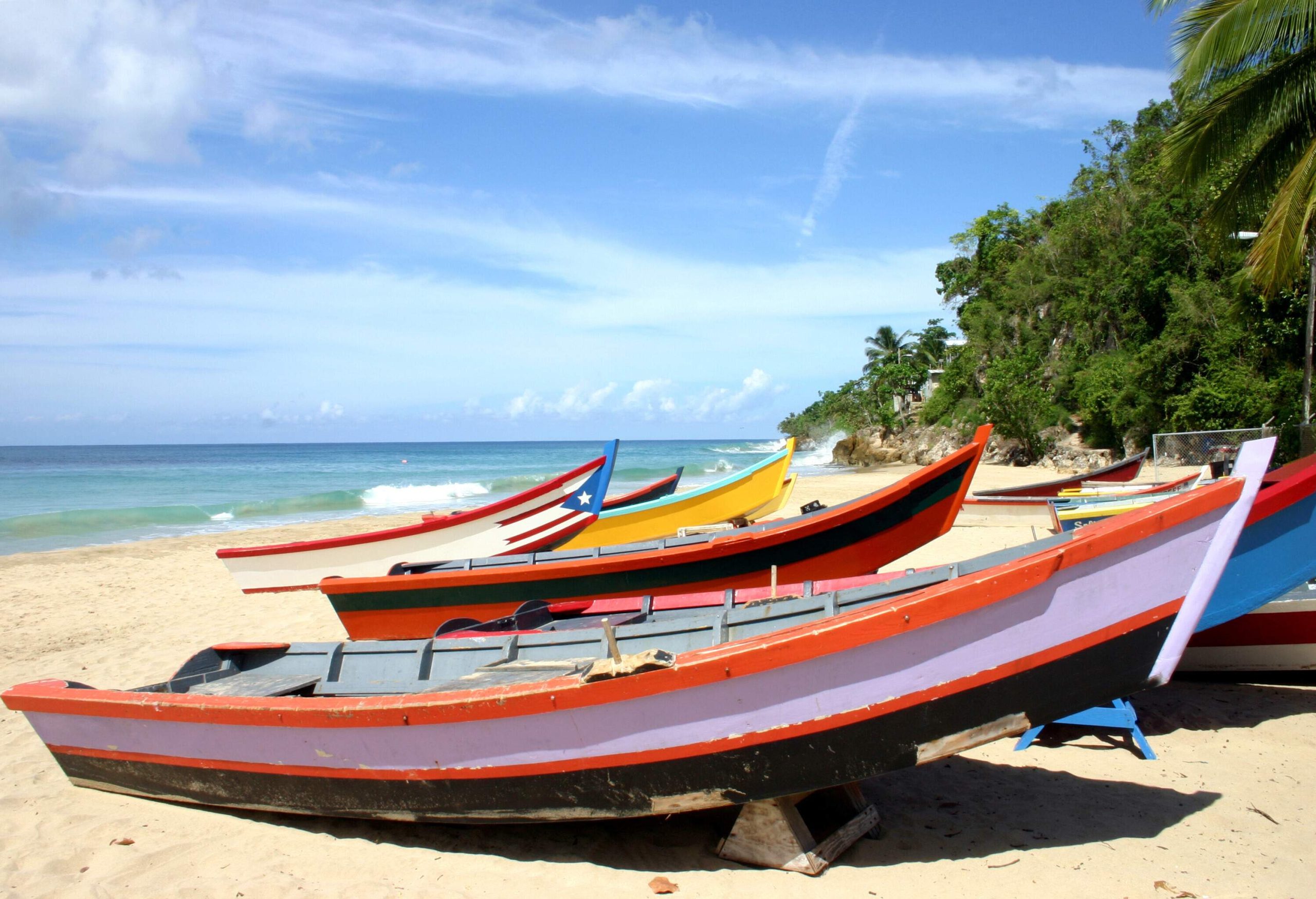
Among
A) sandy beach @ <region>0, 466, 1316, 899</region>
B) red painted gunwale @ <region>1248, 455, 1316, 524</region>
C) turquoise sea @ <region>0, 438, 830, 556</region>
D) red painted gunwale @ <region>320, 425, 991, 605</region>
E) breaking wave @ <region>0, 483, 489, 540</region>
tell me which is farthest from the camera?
turquoise sea @ <region>0, 438, 830, 556</region>

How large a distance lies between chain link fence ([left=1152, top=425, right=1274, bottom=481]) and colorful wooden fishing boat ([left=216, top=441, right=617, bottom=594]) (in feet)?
32.9

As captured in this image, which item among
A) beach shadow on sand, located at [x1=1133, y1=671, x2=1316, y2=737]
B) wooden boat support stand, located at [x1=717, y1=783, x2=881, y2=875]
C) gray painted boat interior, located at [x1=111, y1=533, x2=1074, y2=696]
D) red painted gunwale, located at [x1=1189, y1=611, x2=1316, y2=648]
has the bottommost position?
beach shadow on sand, located at [x1=1133, y1=671, x2=1316, y2=737]

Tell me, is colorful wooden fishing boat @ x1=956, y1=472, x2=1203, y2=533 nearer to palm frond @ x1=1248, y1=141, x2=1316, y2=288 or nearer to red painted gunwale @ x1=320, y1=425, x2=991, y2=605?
palm frond @ x1=1248, y1=141, x2=1316, y2=288

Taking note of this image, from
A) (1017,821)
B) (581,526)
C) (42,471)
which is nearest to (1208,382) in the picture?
(581,526)

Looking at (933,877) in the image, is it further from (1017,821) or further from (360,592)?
(360,592)

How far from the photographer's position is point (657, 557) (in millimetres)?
7590

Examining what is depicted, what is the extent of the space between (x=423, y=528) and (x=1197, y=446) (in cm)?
1728

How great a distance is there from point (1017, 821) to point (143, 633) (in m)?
9.42

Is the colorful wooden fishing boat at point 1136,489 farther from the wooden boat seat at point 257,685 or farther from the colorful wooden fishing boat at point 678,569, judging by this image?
the wooden boat seat at point 257,685

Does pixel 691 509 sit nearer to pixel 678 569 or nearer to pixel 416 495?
pixel 678 569

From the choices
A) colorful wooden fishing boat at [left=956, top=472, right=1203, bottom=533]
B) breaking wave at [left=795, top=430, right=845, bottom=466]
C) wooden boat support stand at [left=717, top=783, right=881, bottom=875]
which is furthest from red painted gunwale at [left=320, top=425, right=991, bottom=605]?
breaking wave at [left=795, top=430, right=845, bottom=466]

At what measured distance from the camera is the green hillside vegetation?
63.9 feet

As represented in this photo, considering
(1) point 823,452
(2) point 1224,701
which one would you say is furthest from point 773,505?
(1) point 823,452

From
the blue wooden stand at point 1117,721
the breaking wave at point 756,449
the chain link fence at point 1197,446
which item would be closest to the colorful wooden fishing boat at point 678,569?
the blue wooden stand at point 1117,721
